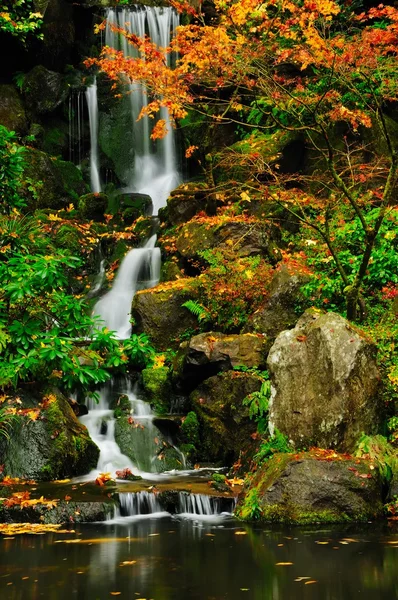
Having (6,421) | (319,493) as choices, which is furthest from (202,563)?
(6,421)

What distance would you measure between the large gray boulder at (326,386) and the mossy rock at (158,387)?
3121 mm

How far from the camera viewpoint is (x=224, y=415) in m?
9.59

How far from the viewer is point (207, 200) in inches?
576

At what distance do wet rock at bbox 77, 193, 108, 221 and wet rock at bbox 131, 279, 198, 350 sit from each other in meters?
5.36

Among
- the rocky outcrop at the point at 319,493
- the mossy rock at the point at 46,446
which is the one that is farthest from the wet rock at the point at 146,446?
the rocky outcrop at the point at 319,493

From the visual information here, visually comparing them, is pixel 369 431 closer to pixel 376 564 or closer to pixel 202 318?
pixel 376 564

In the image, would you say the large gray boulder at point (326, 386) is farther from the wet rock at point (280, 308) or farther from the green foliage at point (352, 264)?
the wet rock at point (280, 308)

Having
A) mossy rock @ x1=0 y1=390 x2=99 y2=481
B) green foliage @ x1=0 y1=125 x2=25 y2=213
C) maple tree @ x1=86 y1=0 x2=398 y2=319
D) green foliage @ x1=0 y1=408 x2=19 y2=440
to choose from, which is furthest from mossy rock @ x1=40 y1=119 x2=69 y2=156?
green foliage @ x1=0 y1=408 x2=19 y2=440

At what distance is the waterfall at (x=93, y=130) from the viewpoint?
19.7m

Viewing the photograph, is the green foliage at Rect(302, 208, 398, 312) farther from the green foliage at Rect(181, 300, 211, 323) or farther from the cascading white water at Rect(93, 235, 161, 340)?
the cascading white water at Rect(93, 235, 161, 340)

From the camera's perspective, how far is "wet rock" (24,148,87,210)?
16.9 m

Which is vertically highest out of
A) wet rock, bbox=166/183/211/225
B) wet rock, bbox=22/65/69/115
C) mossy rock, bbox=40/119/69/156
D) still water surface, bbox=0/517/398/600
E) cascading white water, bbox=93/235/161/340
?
wet rock, bbox=22/65/69/115

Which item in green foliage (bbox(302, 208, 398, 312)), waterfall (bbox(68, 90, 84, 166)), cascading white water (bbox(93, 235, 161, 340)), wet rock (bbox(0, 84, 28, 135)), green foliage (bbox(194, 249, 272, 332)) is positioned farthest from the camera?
waterfall (bbox(68, 90, 84, 166))

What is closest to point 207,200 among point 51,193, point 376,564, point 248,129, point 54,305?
point 248,129
